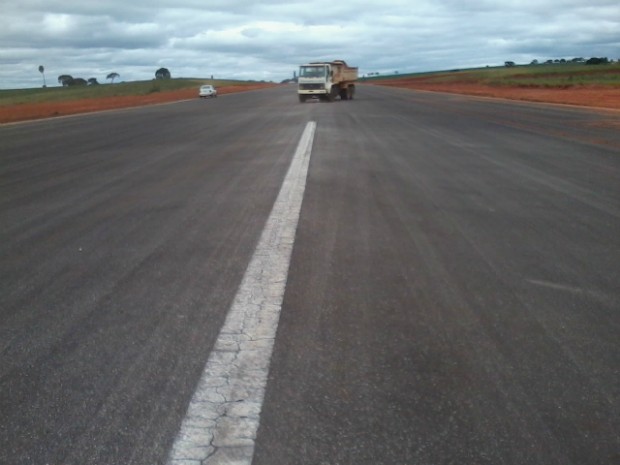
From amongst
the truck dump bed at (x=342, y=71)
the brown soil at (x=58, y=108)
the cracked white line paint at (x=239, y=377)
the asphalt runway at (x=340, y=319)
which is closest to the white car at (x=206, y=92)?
the brown soil at (x=58, y=108)

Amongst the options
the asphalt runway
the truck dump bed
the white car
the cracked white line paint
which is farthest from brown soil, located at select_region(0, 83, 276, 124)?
the cracked white line paint

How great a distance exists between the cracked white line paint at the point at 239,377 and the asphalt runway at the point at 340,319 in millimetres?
63

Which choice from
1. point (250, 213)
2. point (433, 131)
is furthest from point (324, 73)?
point (250, 213)

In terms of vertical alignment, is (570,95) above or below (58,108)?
above

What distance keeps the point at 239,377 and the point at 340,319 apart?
97cm

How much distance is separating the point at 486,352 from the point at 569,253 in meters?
2.49

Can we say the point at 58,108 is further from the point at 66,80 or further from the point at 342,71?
the point at 66,80

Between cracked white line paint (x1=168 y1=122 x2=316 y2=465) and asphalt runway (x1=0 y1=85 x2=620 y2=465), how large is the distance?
6 centimetres

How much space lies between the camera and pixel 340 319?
3.92 meters

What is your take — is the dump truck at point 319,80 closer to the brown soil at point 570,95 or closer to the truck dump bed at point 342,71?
the truck dump bed at point 342,71

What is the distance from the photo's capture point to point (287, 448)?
8.25 ft

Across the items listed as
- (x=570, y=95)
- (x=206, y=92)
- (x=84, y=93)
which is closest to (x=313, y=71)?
(x=570, y=95)

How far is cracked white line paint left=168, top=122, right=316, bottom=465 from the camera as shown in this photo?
8.23 feet

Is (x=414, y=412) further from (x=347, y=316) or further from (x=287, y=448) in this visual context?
(x=347, y=316)
